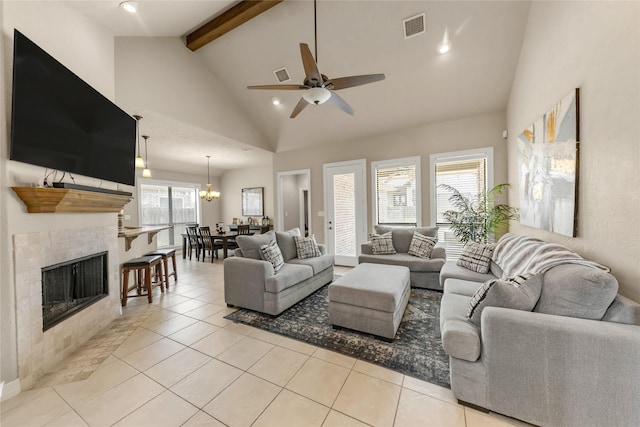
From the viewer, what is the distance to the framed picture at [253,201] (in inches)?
318

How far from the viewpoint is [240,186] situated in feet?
27.9

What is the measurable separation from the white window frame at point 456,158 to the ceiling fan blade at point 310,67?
118 inches

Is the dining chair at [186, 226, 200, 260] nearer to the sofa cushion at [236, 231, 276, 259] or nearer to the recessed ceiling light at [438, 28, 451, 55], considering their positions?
the sofa cushion at [236, 231, 276, 259]

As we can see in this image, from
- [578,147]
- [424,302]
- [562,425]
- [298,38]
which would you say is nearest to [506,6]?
[578,147]

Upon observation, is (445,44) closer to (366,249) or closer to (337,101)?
(337,101)

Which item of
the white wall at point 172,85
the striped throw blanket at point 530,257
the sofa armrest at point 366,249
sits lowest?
the sofa armrest at point 366,249

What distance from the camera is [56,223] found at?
6.83 feet

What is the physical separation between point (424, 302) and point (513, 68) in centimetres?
348

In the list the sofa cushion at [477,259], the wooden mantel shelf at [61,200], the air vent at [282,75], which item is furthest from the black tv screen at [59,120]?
the sofa cushion at [477,259]

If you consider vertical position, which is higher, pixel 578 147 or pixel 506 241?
pixel 578 147

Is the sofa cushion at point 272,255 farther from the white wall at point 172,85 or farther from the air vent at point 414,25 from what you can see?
the air vent at point 414,25

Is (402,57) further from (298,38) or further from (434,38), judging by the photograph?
(298,38)

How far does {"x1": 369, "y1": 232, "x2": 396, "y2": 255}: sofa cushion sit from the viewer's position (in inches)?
160

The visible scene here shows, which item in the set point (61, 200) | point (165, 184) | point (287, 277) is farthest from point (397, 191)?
point (165, 184)
